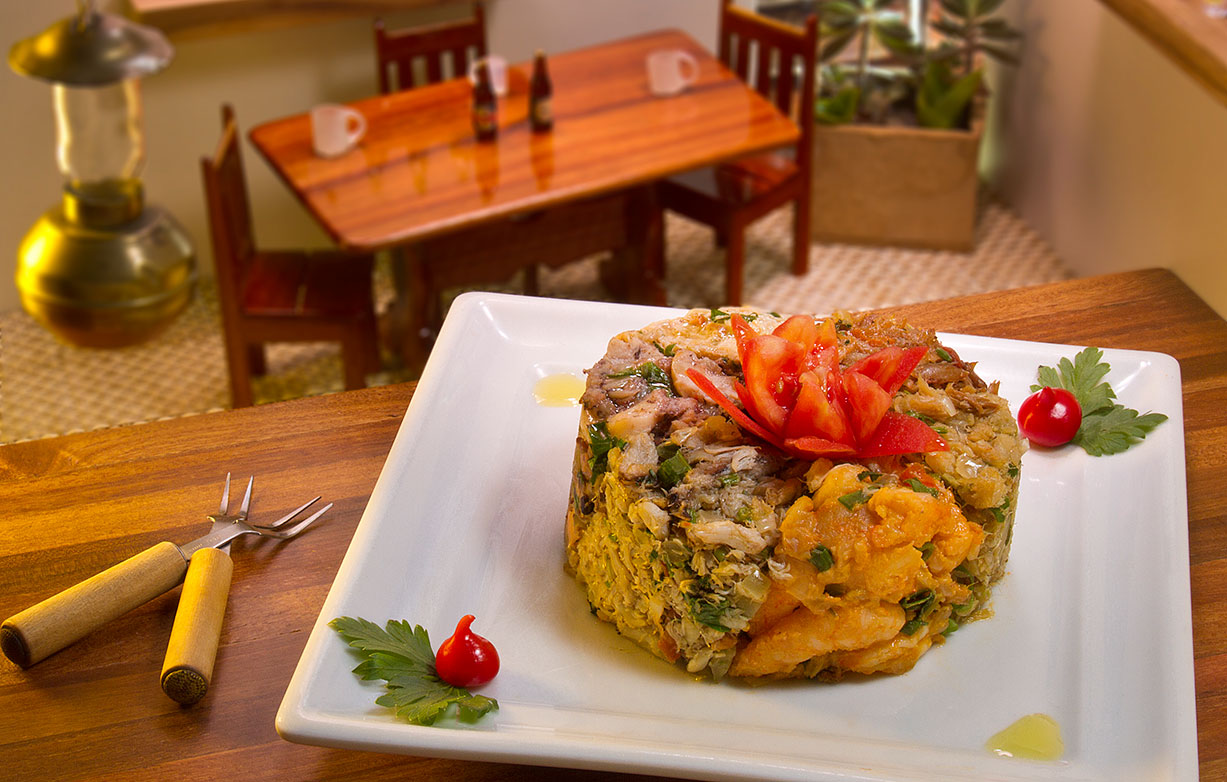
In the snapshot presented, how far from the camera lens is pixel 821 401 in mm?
1288

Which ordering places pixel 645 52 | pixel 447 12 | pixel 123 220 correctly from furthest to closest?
pixel 447 12 → pixel 645 52 → pixel 123 220

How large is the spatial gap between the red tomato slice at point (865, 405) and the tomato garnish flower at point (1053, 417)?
1.14 ft

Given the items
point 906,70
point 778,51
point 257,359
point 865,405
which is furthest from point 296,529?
point 906,70

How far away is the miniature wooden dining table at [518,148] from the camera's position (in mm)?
3236

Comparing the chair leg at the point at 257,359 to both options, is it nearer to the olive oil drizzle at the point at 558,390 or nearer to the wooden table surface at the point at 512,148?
the wooden table surface at the point at 512,148

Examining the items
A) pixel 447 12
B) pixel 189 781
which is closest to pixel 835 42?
pixel 447 12

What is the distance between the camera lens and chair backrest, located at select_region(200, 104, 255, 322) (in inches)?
129

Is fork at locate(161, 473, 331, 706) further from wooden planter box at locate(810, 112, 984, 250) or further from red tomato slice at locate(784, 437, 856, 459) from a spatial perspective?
wooden planter box at locate(810, 112, 984, 250)

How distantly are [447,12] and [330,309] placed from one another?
1363mm

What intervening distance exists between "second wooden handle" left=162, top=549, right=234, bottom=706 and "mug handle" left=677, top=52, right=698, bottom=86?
9.21 ft

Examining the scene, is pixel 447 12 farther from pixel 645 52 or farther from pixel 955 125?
pixel 955 125

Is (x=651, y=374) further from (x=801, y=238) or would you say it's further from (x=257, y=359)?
(x=801, y=238)

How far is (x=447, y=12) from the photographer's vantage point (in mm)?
4359

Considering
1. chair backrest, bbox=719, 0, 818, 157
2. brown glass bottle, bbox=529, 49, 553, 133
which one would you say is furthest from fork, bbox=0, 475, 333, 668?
chair backrest, bbox=719, 0, 818, 157
